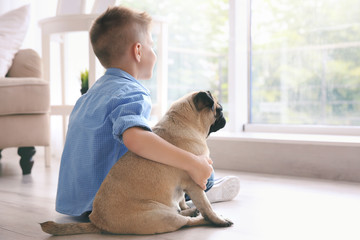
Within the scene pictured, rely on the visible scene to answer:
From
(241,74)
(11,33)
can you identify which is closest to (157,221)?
(241,74)

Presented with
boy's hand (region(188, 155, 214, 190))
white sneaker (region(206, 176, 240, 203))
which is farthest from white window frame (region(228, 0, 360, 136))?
boy's hand (region(188, 155, 214, 190))

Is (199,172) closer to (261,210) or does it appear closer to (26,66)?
(261,210)

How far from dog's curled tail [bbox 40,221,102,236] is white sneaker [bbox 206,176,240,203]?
0.57m

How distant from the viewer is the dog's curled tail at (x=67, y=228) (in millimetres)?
1184

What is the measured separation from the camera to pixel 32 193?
196cm

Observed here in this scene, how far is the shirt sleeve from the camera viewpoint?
125 centimetres

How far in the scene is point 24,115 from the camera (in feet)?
8.14

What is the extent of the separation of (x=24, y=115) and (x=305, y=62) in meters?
1.94

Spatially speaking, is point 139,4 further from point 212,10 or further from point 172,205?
point 172,205

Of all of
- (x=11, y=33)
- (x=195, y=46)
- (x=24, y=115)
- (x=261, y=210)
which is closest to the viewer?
(x=261, y=210)

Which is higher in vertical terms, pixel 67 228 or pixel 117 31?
pixel 117 31

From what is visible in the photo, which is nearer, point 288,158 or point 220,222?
point 220,222

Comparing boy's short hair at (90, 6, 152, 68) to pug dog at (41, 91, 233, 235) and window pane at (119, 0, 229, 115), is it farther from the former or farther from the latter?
window pane at (119, 0, 229, 115)

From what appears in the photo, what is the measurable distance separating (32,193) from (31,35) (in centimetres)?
233
